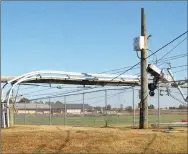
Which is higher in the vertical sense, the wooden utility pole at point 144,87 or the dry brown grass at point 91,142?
the wooden utility pole at point 144,87

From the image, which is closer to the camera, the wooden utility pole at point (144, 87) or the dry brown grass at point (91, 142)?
the dry brown grass at point (91, 142)

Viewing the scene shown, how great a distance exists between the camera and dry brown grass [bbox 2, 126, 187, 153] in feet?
45.9

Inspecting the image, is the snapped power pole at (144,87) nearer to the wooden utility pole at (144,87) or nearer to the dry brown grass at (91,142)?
the wooden utility pole at (144,87)

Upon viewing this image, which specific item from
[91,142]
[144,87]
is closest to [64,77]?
[144,87]

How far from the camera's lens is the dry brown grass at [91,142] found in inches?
551

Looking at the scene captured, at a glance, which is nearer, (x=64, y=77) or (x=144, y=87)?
(x=144, y=87)

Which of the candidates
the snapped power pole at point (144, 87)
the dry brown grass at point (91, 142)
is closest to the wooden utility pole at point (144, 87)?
the snapped power pole at point (144, 87)

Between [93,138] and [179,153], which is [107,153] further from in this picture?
[179,153]

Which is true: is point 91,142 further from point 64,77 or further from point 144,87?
point 64,77

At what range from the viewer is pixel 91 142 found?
1467 centimetres

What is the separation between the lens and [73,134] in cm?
1566

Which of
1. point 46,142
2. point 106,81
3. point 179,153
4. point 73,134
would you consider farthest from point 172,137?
point 106,81

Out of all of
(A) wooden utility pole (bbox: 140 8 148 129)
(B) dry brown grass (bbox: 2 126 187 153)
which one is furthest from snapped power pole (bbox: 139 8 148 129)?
(B) dry brown grass (bbox: 2 126 187 153)

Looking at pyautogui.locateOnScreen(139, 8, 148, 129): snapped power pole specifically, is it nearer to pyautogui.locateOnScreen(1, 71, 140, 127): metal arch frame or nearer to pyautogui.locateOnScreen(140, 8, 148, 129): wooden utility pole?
pyautogui.locateOnScreen(140, 8, 148, 129): wooden utility pole
